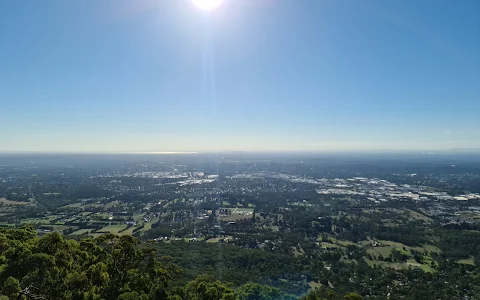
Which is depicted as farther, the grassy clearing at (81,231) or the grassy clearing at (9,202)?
the grassy clearing at (9,202)

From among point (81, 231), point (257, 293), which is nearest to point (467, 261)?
point (257, 293)

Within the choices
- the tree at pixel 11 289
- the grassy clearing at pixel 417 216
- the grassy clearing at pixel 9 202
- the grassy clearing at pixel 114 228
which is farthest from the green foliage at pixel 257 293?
the grassy clearing at pixel 9 202

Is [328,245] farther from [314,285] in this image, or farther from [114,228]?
[114,228]

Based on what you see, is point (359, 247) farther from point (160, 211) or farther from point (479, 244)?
point (160, 211)

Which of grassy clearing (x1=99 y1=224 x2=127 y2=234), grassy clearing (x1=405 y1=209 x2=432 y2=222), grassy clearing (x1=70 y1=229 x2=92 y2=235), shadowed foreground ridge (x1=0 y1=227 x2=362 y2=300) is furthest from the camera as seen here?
grassy clearing (x1=405 y1=209 x2=432 y2=222)

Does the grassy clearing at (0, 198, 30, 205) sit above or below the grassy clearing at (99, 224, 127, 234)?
above

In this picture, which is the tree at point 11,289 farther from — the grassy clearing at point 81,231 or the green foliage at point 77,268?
the grassy clearing at point 81,231

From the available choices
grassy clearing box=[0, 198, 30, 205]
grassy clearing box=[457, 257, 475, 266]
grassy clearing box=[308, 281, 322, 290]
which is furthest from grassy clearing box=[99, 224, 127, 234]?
grassy clearing box=[457, 257, 475, 266]

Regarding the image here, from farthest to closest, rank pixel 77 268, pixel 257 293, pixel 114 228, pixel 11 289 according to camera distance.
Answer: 1. pixel 114 228
2. pixel 257 293
3. pixel 77 268
4. pixel 11 289

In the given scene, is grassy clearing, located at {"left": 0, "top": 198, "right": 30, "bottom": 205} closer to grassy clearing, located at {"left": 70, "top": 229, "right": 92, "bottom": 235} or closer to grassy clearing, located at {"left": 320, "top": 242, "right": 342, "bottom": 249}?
grassy clearing, located at {"left": 70, "top": 229, "right": 92, "bottom": 235}
